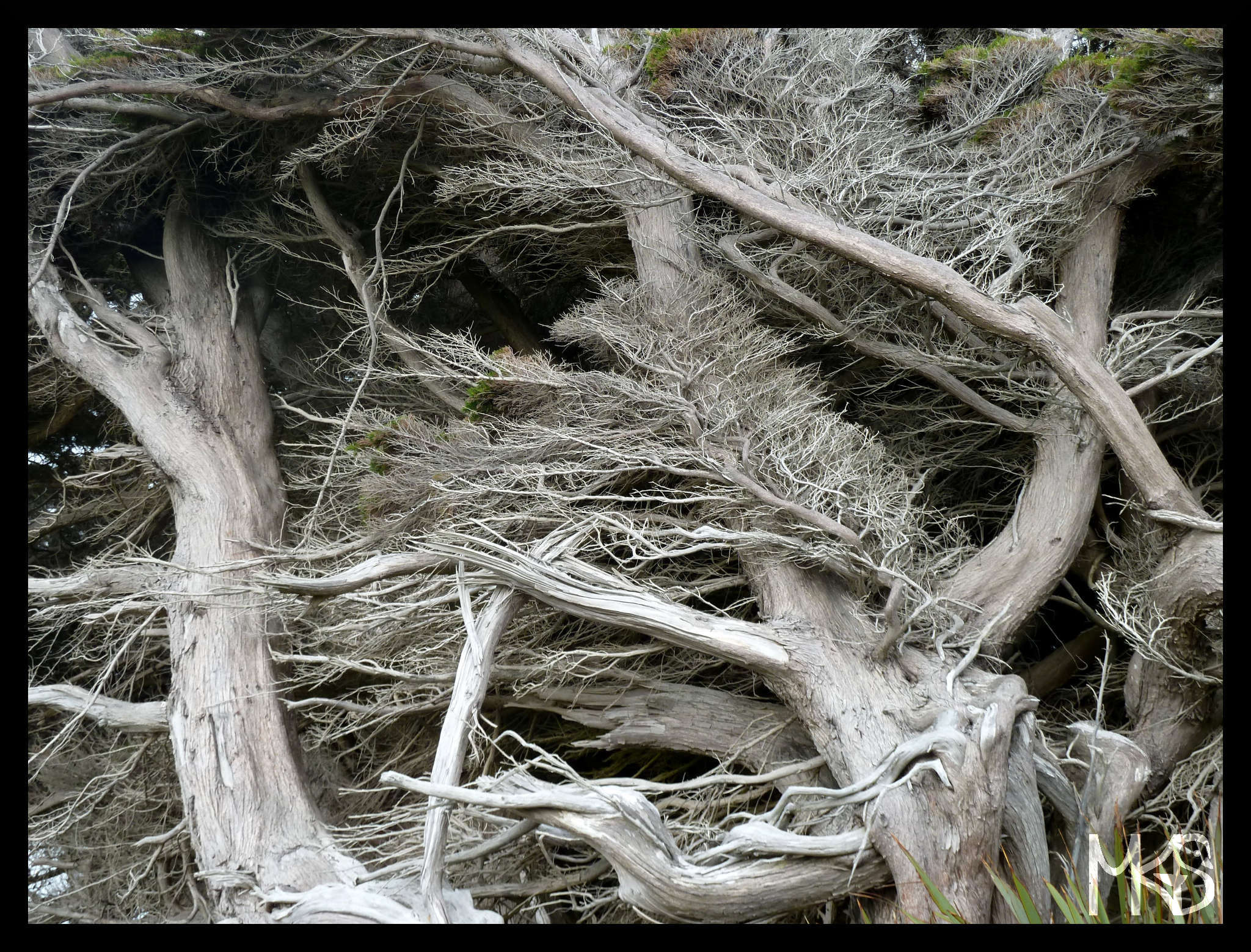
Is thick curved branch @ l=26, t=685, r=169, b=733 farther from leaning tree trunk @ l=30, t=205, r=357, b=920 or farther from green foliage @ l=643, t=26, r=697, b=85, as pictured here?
green foliage @ l=643, t=26, r=697, b=85

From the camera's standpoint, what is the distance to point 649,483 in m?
5.51

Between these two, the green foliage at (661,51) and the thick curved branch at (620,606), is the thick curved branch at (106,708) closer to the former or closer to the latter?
the thick curved branch at (620,606)

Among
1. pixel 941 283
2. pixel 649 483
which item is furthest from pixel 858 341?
pixel 649 483

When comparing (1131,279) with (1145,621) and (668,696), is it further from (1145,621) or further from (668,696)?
(668,696)

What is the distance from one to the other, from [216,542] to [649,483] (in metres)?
3.03

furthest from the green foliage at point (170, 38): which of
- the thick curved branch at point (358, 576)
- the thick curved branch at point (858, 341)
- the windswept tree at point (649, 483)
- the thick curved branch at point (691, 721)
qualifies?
the thick curved branch at point (691, 721)

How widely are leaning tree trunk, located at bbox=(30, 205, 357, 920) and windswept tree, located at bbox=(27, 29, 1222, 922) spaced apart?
30mm

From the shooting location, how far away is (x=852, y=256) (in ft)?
16.2

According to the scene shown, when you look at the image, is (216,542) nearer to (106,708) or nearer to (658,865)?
(106,708)

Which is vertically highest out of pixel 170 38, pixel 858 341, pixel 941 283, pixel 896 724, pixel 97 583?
pixel 170 38

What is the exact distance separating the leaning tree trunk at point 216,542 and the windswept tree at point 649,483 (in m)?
0.03

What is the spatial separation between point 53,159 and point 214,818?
482 centimetres

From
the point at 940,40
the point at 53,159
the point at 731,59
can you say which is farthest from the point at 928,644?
the point at 53,159

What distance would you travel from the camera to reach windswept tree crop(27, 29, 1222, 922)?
4363 mm
